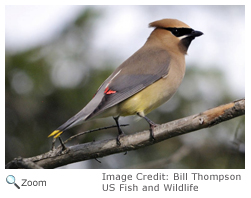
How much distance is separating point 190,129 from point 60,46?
244 cm

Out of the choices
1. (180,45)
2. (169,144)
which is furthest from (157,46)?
(169,144)

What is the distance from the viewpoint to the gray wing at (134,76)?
3713 millimetres

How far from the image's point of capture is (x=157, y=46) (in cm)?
457

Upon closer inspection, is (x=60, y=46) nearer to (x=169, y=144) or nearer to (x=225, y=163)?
(x=169, y=144)

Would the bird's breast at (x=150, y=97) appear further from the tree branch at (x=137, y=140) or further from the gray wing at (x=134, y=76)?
the tree branch at (x=137, y=140)

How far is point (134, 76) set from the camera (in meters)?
4.01

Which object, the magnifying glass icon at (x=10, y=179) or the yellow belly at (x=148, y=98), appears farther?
the yellow belly at (x=148, y=98)

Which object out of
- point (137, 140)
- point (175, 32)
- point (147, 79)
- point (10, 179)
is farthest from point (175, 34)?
point (10, 179)

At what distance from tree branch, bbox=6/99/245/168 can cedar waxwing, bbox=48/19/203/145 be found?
0.09 m

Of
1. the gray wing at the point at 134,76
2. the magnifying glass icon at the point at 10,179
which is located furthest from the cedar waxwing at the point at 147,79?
the magnifying glass icon at the point at 10,179

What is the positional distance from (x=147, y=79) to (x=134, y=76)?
14 centimetres

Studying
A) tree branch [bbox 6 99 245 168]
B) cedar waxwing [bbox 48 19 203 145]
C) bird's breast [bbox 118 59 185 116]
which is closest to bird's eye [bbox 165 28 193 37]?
cedar waxwing [bbox 48 19 203 145]

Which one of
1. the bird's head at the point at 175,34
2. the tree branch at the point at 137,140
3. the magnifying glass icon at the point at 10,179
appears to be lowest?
the magnifying glass icon at the point at 10,179

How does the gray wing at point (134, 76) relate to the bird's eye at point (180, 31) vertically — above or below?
below
